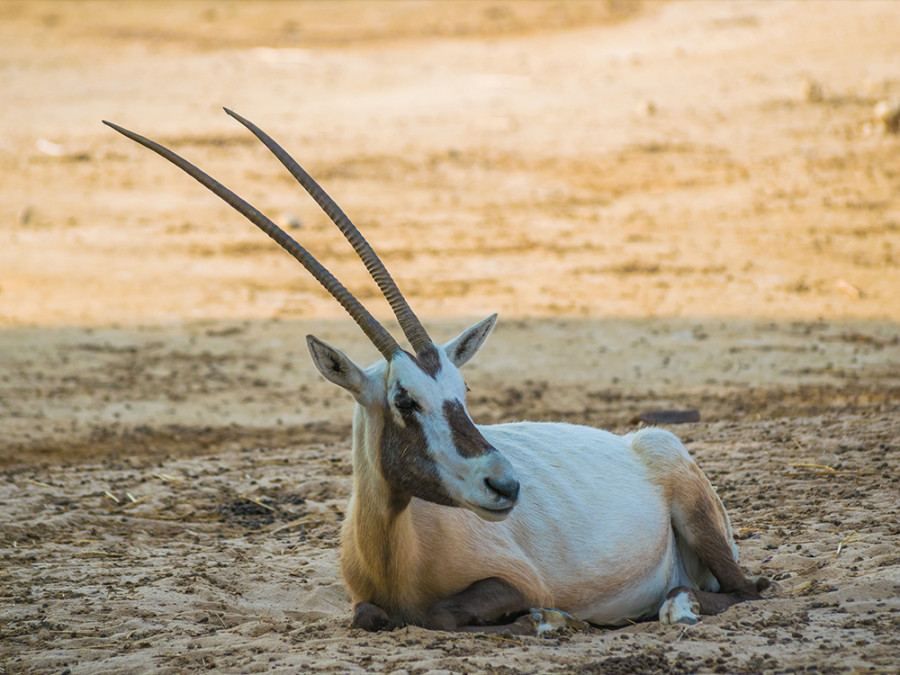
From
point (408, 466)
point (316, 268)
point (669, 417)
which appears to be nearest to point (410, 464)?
point (408, 466)

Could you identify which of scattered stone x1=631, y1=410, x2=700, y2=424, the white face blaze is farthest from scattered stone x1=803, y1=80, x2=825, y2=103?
the white face blaze

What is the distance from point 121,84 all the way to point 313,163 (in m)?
6.27

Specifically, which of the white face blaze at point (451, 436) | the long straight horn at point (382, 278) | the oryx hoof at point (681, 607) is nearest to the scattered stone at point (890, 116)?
the oryx hoof at point (681, 607)

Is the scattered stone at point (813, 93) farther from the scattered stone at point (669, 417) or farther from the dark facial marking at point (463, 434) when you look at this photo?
the dark facial marking at point (463, 434)

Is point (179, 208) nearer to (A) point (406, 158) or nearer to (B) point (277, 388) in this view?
(A) point (406, 158)

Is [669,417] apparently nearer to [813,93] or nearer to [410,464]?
[410,464]

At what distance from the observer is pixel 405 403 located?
455 centimetres

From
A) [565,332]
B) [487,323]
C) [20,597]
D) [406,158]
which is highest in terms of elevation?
[406,158]

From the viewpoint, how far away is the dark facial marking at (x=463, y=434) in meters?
4.39

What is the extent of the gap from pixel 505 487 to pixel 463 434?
0.31 metres

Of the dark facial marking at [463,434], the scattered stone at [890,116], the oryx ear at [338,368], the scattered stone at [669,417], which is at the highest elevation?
the scattered stone at [890,116]

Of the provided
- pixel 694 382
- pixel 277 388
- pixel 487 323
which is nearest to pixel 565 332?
pixel 694 382

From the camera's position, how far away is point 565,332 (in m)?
12.2

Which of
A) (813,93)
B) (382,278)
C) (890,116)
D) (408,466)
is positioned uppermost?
(813,93)
